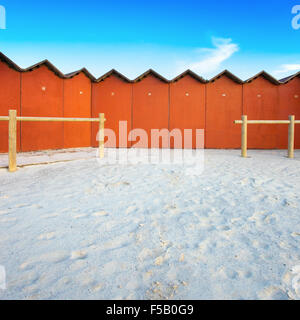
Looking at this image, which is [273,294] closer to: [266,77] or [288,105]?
[266,77]

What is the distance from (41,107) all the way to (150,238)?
895 centimetres

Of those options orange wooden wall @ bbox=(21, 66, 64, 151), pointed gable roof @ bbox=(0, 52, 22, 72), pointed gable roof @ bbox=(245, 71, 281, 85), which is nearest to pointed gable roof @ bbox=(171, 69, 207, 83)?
pointed gable roof @ bbox=(245, 71, 281, 85)

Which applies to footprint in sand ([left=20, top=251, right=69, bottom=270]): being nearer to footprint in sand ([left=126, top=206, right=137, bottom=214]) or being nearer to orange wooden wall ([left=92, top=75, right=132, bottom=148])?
footprint in sand ([left=126, top=206, right=137, bottom=214])

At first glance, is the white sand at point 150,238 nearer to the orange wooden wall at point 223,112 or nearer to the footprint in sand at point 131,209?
the footprint in sand at point 131,209

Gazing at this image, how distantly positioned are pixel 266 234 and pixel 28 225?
2.73m

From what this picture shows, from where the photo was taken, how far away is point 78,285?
1.93 metres

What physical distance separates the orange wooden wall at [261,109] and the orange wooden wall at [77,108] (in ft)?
24.3

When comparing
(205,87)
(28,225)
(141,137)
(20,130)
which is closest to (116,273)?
(28,225)

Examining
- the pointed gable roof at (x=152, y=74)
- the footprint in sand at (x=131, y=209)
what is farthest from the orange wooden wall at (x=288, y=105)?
the footprint in sand at (x=131, y=209)

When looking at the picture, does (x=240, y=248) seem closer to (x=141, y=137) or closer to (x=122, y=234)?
(x=122, y=234)

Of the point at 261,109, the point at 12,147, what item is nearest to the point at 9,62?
the point at 12,147

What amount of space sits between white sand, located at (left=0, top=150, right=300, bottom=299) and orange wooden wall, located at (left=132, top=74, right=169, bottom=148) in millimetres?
7131

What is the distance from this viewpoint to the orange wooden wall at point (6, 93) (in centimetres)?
880

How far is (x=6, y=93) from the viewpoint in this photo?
8891 millimetres
